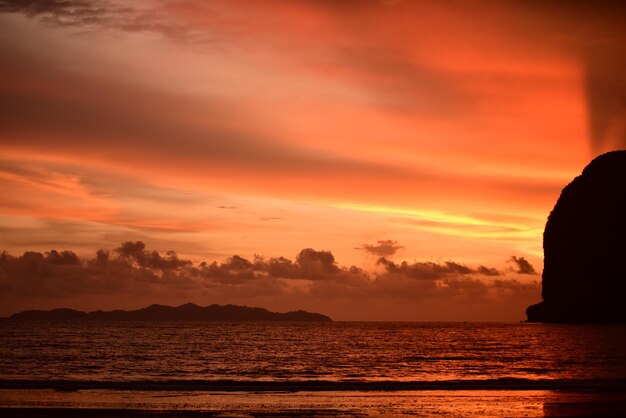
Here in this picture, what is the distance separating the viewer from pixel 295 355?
8106 centimetres

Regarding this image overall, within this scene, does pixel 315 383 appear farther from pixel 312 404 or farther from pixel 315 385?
pixel 312 404

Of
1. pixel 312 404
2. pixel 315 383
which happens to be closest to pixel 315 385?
pixel 315 383

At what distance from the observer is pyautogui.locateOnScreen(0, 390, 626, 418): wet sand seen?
1206 inches

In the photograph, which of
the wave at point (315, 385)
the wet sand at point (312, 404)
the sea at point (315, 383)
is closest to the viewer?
the wet sand at point (312, 404)

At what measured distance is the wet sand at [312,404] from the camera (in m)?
30.6

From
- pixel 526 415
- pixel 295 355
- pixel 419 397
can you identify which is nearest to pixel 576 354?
pixel 295 355

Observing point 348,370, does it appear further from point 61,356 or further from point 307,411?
point 61,356

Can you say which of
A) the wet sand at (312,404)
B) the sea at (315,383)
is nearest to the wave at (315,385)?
the sea at (315,383)

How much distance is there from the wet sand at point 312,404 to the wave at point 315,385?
2.52 metres

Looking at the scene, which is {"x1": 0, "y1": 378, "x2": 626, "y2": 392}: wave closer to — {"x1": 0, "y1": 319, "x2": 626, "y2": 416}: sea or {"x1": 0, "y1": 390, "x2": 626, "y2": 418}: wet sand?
{"x1": 0, "y1": 319, "x2": 626, "y2": 416}: sea

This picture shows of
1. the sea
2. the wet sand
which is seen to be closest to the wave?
the sea

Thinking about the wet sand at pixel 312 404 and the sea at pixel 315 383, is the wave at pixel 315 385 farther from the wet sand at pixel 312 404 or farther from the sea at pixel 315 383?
the wet sand at pixel 312 404

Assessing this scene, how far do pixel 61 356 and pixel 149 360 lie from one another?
12093mm

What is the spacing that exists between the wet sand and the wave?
2.52m
